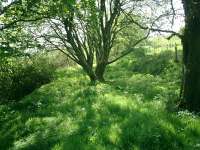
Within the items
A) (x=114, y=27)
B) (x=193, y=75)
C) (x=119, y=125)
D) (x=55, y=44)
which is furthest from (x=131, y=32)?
(x=119, y=125)

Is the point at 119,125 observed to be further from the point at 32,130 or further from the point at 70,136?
the point at 32,130

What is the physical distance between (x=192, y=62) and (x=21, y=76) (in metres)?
15.7

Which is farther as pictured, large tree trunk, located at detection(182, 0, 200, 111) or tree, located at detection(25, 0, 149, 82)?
tree, located at detection(25, 0, 149, 82)

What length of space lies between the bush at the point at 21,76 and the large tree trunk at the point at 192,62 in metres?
12.8

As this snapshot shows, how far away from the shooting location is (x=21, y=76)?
28094mm

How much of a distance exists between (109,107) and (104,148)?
193 inches

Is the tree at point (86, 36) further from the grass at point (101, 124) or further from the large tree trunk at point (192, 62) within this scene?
the large tree trunk at point (192, 62)

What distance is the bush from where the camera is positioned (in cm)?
2650

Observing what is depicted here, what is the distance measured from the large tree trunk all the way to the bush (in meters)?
12.8

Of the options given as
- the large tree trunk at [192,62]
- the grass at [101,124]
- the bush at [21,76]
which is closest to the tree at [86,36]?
the bush at [21,76]

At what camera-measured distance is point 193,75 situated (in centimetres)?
1529

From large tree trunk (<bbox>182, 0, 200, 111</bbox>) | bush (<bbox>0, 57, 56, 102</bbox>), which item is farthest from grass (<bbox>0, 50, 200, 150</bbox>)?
bush (<bbox>0, 57, 56, 102</bbox>)

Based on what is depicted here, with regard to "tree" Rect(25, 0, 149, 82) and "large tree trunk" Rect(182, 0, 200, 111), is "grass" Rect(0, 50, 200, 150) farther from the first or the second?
"tree" Rect(25, 0, 149, 82)

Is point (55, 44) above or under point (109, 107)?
above
